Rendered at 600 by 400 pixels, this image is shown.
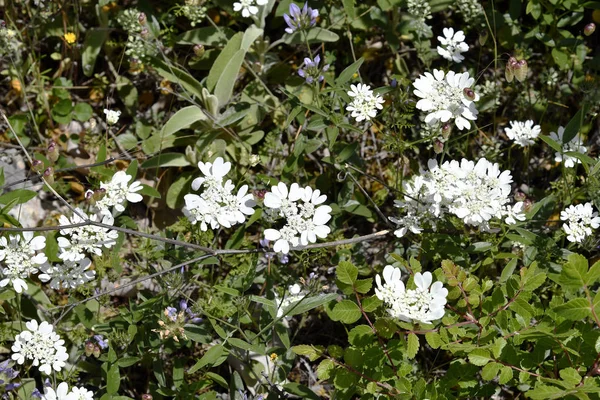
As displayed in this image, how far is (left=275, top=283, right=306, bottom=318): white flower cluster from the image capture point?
263 cm

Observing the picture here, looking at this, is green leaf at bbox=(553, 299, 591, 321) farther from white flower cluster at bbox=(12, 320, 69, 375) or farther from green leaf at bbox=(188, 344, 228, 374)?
white flower cluster at bbox=(12, 320, 69, 375)

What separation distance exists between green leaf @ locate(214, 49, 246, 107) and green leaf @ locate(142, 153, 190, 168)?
0.34 meters

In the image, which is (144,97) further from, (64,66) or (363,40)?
(363,40)

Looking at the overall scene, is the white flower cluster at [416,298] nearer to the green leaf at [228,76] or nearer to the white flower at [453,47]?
the white flower at [453,47]

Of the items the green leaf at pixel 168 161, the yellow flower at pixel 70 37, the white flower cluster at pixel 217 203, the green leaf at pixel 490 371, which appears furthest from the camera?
the yellow flower at pixel 70 37

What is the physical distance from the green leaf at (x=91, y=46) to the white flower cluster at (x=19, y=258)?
1207 millimetres

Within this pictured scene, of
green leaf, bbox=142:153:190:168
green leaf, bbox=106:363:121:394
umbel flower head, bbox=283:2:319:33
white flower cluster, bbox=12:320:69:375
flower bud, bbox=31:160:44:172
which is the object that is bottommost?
green leaf, bbox=106:363:121:394

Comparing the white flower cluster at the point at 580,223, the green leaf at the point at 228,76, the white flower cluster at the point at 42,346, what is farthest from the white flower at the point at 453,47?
the white flower cluster at the point at 42,346

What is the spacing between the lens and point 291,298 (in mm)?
2676

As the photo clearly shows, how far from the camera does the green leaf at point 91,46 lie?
349 cm

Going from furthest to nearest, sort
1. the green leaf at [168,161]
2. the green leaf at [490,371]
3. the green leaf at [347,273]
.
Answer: the green leaf at [168,161] < the green leaf at [347,273] < the green leaf at [490,371]

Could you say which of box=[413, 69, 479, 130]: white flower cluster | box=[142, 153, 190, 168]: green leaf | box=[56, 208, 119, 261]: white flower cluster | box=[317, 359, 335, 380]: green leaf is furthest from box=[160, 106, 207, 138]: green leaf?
box=[317, 359, 335, 380]: green leaf

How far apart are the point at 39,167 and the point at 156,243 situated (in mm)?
574

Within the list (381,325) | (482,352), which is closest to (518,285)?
(482,352)
